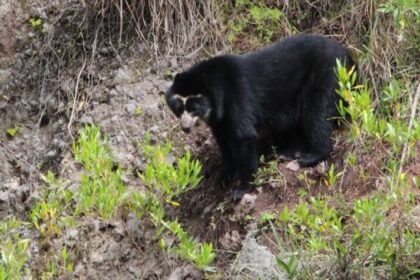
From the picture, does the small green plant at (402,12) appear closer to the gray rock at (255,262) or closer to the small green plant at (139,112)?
the gray rock at (255,262)

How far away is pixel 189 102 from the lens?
6.08 metres

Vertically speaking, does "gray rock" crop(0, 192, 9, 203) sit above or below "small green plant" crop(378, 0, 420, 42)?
below

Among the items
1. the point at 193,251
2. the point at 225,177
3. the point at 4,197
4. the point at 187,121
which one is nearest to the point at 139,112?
the point at 187,121

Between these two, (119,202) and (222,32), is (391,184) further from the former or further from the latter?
(222,32)

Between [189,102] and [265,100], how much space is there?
647 millimetres

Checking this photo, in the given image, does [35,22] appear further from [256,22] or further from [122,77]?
[256,22]

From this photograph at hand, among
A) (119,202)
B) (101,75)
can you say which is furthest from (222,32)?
(119,202)

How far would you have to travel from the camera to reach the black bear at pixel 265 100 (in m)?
6.09

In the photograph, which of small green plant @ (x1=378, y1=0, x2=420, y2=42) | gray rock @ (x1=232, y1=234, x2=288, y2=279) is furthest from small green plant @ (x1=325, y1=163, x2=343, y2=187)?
small green plant @ (x1=378, y1=0, x2=420, y2=42)

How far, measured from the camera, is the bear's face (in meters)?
6.07

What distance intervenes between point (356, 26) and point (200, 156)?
5.74ft

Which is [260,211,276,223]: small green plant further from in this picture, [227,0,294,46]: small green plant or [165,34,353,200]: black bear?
[227,0,294,46]: small green plant

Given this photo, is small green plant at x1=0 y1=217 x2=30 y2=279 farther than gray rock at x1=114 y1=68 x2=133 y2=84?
No

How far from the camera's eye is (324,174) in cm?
593
